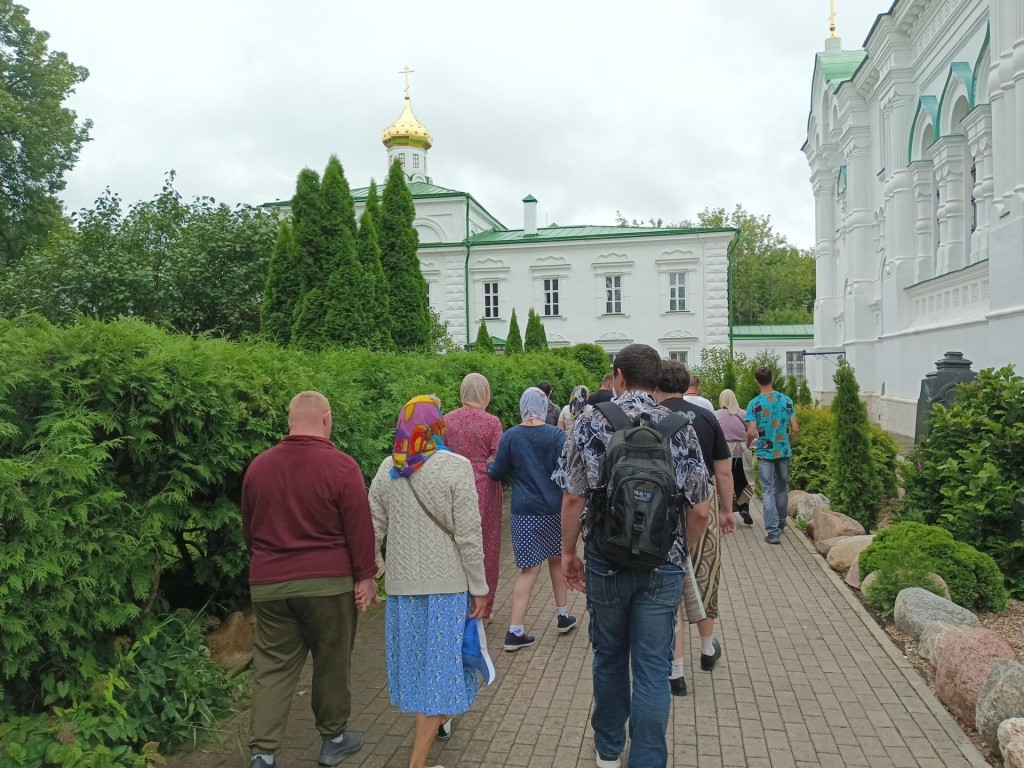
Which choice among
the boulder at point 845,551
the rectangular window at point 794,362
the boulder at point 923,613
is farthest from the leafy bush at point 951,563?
the rectangular window at point 794,362

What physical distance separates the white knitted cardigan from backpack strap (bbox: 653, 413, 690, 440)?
1.03 meters

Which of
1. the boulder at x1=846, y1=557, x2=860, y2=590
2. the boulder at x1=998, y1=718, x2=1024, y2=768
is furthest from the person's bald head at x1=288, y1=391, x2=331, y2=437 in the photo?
the boulder at x1=846, y1=557, x2=860, y2=590

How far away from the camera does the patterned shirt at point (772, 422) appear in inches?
363

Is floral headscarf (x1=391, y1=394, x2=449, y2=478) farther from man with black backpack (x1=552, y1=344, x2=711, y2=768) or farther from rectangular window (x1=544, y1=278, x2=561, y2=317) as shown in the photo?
rectangular window (x1=544, y1=278, x2=561, y2=317)

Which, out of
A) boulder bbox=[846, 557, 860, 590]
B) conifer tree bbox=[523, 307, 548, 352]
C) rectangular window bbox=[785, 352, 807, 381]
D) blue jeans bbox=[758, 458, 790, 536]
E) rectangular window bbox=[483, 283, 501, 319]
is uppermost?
rectangular window bbox=[483, 283, 501, 319]

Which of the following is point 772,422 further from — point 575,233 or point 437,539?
point 575,233

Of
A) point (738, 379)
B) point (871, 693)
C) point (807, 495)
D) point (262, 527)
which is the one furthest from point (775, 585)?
point (738, 379)

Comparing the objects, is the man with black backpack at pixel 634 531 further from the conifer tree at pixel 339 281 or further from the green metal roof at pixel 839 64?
the green metal roof at pixel 839 64

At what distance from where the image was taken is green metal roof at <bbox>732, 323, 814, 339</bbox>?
41000 millimetres

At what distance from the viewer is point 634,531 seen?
351 cm

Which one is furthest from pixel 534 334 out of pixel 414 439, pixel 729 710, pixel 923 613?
pixel 414 439

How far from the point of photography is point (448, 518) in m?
4.14

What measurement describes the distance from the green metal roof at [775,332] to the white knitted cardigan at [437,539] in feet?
125

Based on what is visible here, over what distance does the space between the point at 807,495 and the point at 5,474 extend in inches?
395
